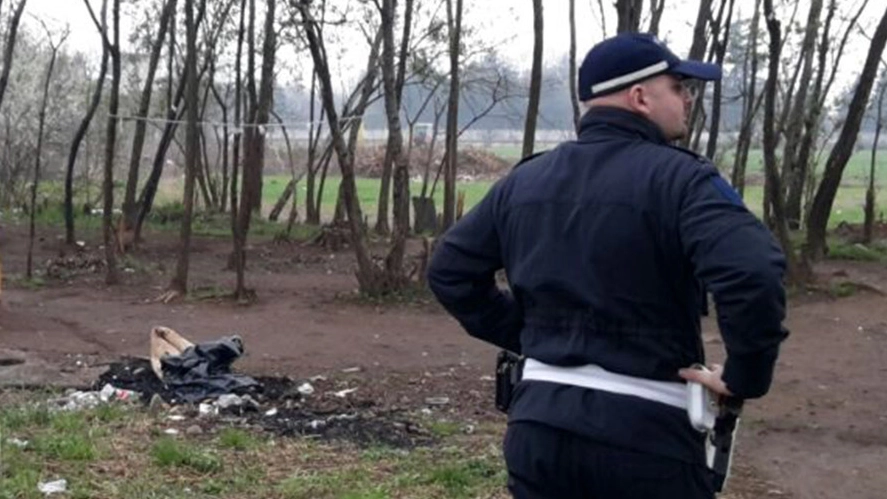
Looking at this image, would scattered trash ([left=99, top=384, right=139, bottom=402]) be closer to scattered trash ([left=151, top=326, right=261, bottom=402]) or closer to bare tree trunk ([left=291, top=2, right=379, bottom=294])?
scattered trash ([left=151, top=326, right=261, bottom=402])

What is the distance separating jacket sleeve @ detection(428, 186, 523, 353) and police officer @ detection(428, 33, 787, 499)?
165 millimetres

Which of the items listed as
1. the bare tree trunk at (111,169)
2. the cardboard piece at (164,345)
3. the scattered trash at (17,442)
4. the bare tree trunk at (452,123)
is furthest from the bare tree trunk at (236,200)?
the scattered trash at (17,442)

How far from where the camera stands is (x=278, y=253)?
22.5 m

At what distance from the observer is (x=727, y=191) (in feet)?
11.2

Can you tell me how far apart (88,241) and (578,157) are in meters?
20.7

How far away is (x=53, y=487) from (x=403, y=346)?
696 cm

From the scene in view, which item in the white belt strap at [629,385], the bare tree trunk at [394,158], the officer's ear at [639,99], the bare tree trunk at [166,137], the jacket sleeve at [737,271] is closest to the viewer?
the jacket sleeve at [737,271]

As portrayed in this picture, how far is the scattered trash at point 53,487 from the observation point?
6325 mm

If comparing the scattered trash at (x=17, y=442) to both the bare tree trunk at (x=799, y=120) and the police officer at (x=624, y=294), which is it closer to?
the police officer at (x=624, y=294)

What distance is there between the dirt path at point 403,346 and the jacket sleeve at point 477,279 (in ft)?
11.8

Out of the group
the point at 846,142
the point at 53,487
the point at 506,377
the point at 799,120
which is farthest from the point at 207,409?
the point at 799,120

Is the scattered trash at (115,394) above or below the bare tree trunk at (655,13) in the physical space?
below

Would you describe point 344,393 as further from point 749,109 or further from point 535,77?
point 749,109

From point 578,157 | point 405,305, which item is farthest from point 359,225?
point 578,157
